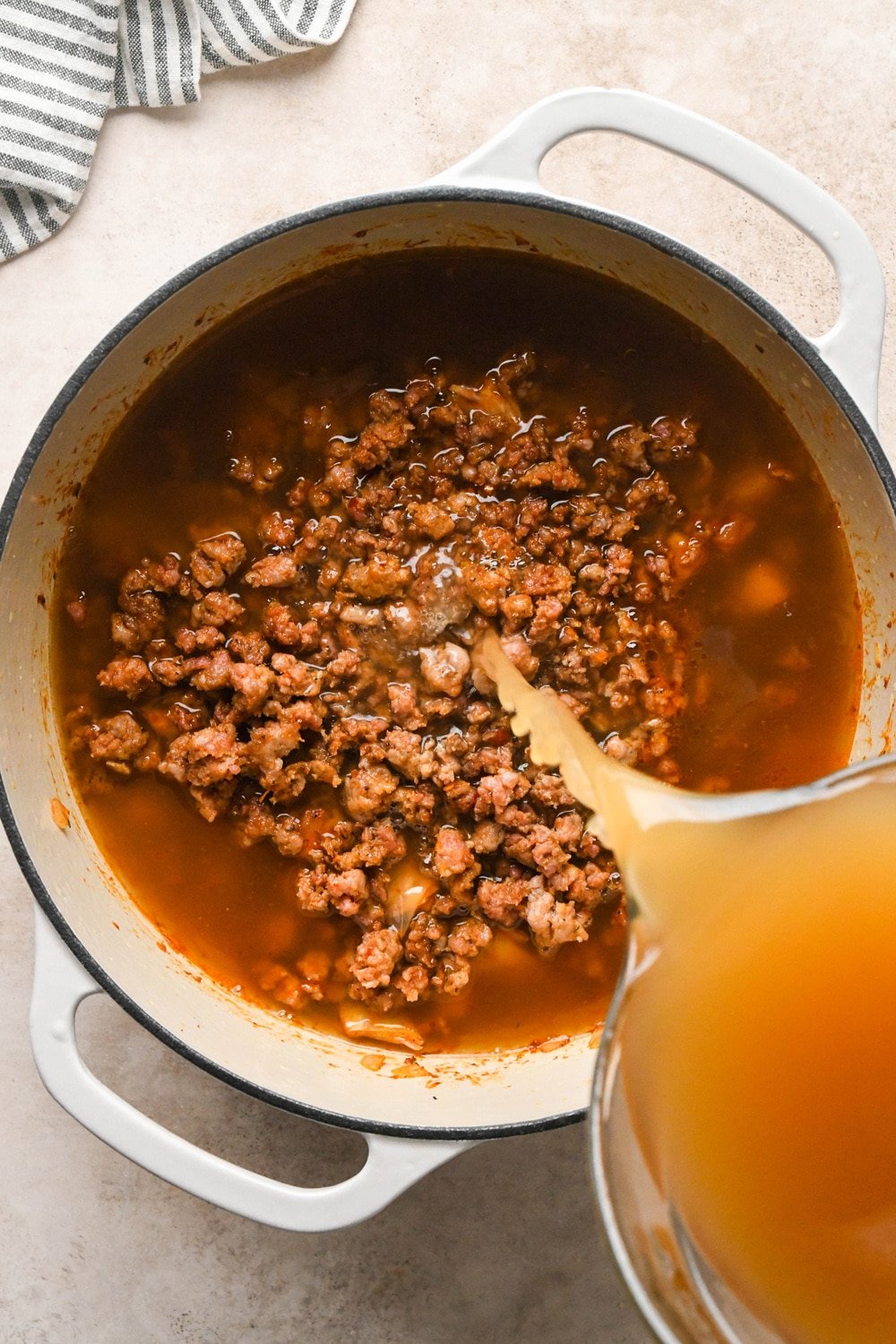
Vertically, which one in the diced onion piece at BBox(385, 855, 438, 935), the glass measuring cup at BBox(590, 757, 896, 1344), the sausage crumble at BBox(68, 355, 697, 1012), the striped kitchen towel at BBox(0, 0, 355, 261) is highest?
the striped kitchen towel at BBox(0, 0, 355, 261)

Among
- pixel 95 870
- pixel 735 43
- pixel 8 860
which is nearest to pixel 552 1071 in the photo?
pixel 95 870

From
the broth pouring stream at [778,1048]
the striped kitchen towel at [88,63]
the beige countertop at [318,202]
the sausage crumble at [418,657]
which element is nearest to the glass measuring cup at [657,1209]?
the broth pouring stream at [778,1048]

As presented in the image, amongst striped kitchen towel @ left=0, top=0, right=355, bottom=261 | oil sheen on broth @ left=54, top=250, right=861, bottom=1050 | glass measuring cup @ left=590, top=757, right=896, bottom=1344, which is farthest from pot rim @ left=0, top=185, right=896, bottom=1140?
striped kitchen towel @ left=0, top=0, right=355, bottom=261

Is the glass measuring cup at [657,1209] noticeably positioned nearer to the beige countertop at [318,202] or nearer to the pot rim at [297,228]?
the pot rim at [297,228]

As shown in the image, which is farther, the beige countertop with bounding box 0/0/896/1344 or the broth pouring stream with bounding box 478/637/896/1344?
the beige countertop with bounding box 0/0/896/1344

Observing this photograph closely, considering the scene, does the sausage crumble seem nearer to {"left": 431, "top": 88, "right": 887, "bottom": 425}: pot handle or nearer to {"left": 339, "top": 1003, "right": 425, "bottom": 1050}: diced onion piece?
{"left": 339, "top": 1003, "right": 425, "bottom": 1050}: diced onion piece
